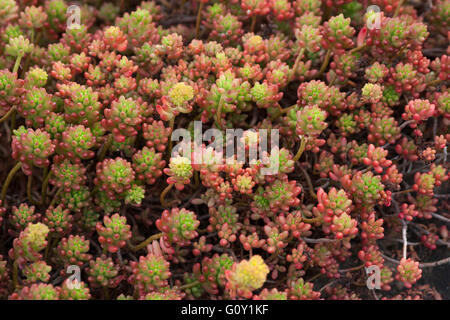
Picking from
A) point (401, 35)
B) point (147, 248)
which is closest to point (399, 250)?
point (401, 35)

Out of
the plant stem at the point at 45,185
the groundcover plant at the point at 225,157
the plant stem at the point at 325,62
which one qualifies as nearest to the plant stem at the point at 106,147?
the groundcover plant at the point at 225,157

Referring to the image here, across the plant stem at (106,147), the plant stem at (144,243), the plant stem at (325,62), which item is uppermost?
the plant stem at (325,62)

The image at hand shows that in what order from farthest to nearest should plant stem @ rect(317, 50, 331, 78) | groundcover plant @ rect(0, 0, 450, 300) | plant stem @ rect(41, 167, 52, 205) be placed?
plant stem @ rect(317, 50, 331, 78) → plant stem @ rect(41, 167, 52, 205) → groundcover plant @ rect(0, 0, 450, 300)

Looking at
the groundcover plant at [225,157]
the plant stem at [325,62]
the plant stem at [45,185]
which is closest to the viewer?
the groundcover plant at [225,157]

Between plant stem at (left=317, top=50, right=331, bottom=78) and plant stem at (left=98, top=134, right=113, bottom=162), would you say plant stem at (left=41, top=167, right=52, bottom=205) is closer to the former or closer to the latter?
plant stem at (left=98, top=134, right=113, bottom=162)

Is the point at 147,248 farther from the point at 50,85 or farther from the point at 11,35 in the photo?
the point at 11,35

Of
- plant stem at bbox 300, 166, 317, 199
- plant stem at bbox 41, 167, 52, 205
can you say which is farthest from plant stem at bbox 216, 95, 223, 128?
→ plant stem at bbox 41, 167, 52, 205

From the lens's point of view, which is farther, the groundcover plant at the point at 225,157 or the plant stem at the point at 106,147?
the plant stem at the point at 106,147

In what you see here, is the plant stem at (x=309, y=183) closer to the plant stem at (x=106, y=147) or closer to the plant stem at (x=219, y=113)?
the plant stem at (x=219, y=113)

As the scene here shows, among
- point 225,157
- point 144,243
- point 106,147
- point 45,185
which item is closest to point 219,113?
point 225,157

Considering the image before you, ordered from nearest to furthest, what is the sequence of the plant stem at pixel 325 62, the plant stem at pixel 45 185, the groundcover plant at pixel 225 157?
1. the groundcover plant at pixel 225 157
2. the plant stem at pixel 45 185
3. the plant stem at pixel 325 62
